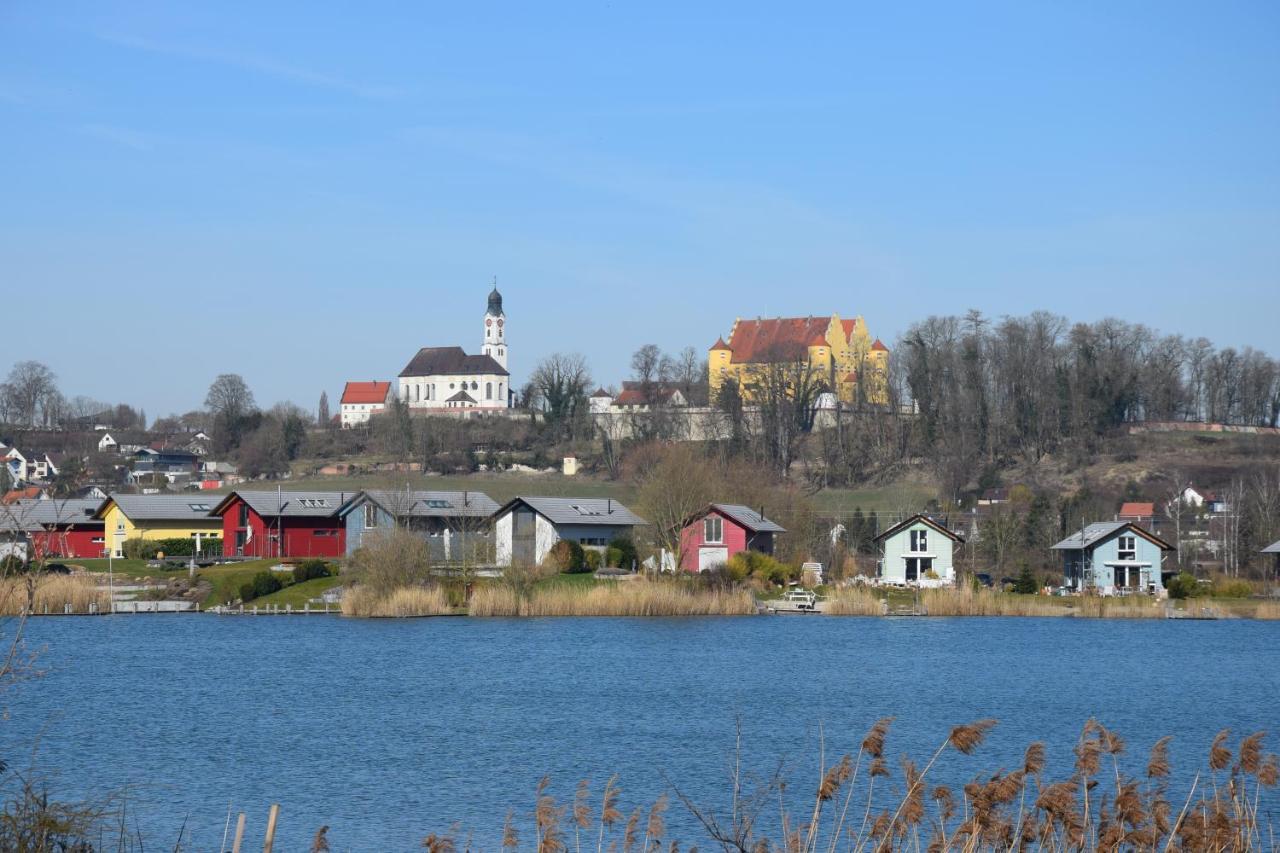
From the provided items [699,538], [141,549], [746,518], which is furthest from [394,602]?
[141,549]

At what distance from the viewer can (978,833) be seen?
9.72m

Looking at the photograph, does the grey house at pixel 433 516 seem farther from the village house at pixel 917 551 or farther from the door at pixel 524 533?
the village house at pixel 917 551

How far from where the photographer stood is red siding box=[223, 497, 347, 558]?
6262 centimetres

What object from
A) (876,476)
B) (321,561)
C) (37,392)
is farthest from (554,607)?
(37,392)

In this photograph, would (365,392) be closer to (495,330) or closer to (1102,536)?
(495,330)

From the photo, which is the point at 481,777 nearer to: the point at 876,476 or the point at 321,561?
the point at 321,561

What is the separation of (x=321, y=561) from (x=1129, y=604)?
89.8ft

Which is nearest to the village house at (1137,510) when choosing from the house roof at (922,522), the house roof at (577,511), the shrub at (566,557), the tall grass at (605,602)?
the house roof at (922,522)

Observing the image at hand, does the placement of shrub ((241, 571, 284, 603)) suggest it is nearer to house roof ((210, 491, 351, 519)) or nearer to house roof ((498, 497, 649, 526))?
house roof ((210, 491, 351, 519))

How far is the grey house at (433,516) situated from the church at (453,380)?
8487 cm

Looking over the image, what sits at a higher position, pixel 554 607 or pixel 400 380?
pixel 400 380

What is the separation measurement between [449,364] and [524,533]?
98.1m

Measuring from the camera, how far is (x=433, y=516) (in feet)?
205

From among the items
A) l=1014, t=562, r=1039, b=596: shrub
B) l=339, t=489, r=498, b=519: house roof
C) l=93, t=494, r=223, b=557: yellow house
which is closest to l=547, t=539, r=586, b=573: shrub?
l=339, t=489, r=498, b=519: house roof
